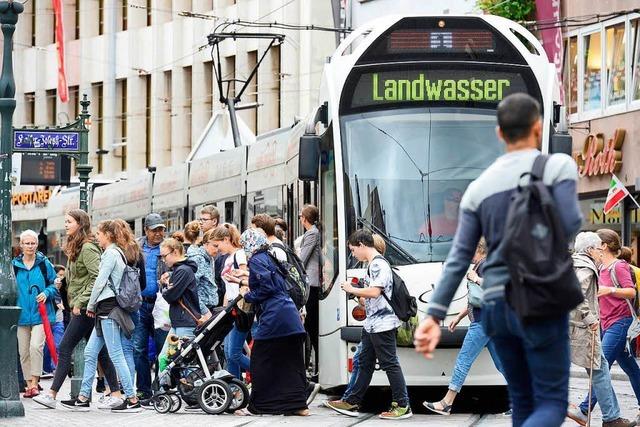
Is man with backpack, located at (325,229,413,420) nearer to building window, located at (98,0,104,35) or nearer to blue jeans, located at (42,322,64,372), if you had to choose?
blue jeans, located at (42,322,64,372)

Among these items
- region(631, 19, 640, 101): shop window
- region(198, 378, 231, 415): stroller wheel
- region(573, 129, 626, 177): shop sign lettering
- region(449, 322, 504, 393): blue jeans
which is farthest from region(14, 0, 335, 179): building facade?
region(449, 322, 504, 393): blue jeans

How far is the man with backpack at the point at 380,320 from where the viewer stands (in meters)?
14.6

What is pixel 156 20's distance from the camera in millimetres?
54656

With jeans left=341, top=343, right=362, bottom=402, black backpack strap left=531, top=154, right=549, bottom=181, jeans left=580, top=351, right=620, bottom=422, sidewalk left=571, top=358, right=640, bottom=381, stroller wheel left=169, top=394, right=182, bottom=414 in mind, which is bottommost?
sidewalk left=571, top=358, right=640, bottom=381

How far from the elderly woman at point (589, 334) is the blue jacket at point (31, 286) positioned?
688 centimetres

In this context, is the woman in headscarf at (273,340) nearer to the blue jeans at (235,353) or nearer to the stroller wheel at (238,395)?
the stroller wheel at (238,395)

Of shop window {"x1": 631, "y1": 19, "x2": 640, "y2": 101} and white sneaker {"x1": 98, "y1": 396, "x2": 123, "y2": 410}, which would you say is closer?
white sneaker {"x1": 98, "y1": 396, "x2": 123, "y2": 410}

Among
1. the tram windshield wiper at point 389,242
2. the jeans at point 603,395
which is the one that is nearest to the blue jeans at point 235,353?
the tram windshield wiper at point 389,242

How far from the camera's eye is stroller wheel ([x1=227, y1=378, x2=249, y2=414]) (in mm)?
15305

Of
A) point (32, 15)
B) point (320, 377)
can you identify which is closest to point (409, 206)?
point (320, 377)

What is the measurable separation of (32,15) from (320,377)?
157ft

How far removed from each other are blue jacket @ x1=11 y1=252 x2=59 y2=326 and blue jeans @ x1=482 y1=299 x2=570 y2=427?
11356 millimetres

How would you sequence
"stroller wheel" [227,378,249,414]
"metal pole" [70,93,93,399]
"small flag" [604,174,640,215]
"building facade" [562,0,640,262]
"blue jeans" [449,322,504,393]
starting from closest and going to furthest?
"blue jeans" [449,322,504,393]
"stroller wheel" [227,378,249,414]
"metal pole" [70,93,93,399]
"small flag" [604,174,640,215]
"building facade" [562,0,640,262]

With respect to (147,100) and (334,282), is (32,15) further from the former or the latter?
(334,282)
